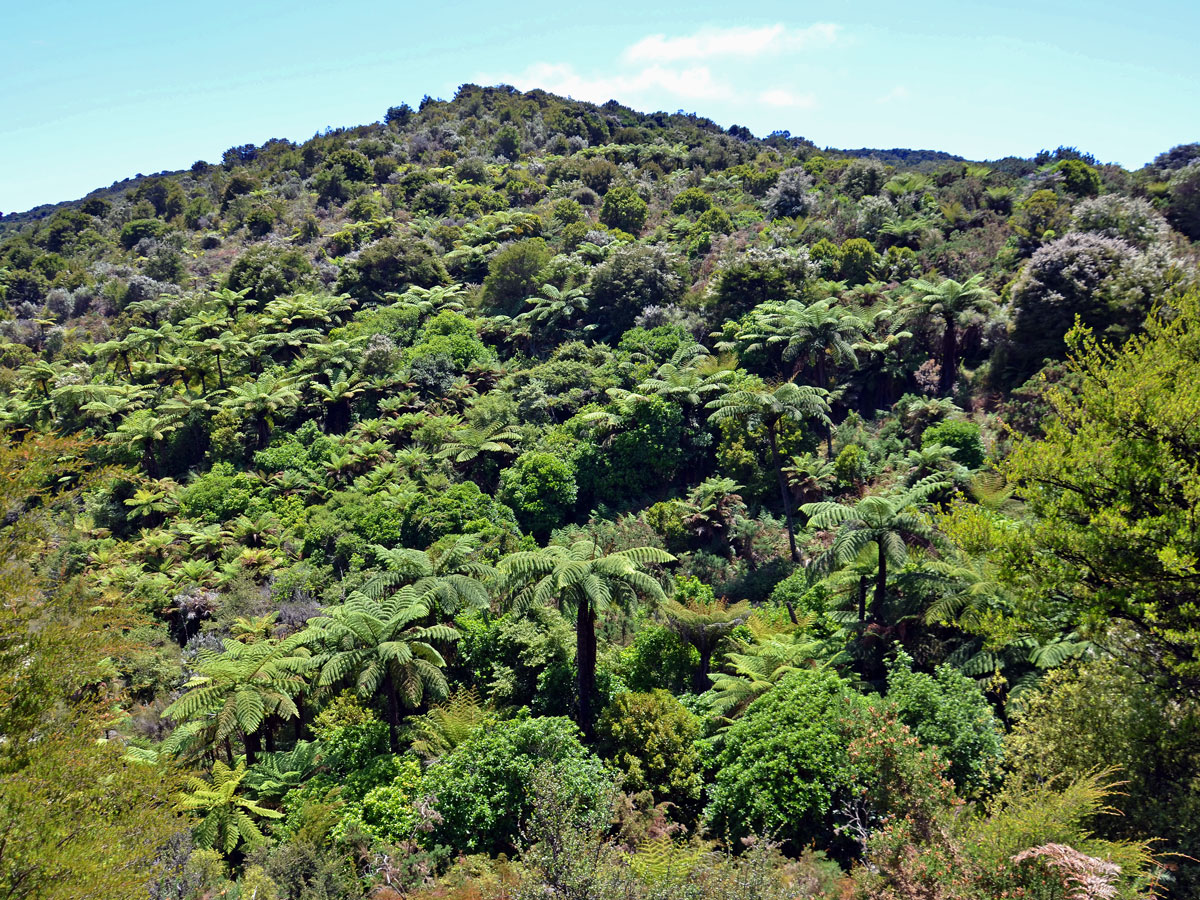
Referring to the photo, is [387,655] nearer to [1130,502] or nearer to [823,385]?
[1130,502]

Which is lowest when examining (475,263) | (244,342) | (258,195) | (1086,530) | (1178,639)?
(1178,639)

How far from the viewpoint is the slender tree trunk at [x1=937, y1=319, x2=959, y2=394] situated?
2433cm

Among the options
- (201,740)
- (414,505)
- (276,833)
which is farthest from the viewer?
(414,505)

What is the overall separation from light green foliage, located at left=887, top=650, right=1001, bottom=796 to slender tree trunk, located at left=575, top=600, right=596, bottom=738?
5658 mm

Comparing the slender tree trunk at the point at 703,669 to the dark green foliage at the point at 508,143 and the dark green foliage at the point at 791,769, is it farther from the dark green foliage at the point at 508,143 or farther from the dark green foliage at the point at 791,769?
the dark green foliage at the point at 508,143

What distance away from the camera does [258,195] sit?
209 ft

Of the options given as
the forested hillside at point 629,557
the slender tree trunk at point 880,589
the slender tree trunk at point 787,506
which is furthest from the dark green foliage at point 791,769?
the slender tree trunk at point 787,506

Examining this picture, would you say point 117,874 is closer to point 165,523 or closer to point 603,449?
point 603,449

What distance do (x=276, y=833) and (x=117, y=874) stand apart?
5.87 meters

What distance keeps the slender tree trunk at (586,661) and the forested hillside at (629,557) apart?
85mm

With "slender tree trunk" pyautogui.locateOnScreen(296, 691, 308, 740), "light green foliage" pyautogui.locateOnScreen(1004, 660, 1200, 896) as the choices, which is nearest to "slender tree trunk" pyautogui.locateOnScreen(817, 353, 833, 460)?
"light green foliage" pyautogui.locateOnScreen(1004, 660, 1200, 896)

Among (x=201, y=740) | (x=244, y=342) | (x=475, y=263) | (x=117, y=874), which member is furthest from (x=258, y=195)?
(x=117, y=874)

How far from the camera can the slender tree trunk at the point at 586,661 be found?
13273mm

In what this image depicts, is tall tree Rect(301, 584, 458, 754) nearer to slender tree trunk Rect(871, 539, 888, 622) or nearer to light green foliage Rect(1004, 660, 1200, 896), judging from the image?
slender tree trunk Rect(871, 539, 888, 622)
